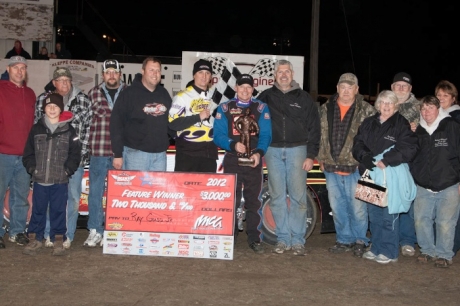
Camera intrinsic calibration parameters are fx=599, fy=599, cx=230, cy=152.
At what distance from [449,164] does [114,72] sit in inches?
164

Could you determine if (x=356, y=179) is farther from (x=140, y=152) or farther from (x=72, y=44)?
(x=72, y=44)

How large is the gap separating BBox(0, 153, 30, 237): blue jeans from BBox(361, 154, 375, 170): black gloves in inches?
164

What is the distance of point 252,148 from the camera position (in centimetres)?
726

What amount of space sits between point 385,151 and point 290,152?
113 centimetres

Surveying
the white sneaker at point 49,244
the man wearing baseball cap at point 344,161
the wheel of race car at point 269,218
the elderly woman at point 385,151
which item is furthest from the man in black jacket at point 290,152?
the white sneaker at point 49,244

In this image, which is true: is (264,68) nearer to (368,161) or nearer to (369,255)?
(368,161)

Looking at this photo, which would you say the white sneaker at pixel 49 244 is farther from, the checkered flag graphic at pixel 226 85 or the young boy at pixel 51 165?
the checkered flag graphic at pixel 226 85

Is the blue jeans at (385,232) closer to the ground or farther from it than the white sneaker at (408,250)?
farther from it

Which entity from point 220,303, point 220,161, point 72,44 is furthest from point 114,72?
point 72,44

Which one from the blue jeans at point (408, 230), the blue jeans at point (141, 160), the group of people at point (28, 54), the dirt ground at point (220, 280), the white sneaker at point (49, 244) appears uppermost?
the group of people at point (28, 54)

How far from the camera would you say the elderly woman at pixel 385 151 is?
267 inches

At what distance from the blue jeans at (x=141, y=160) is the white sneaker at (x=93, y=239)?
0.91 metres

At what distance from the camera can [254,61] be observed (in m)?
11.7

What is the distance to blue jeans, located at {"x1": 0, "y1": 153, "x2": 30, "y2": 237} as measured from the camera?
7441 millimetres
